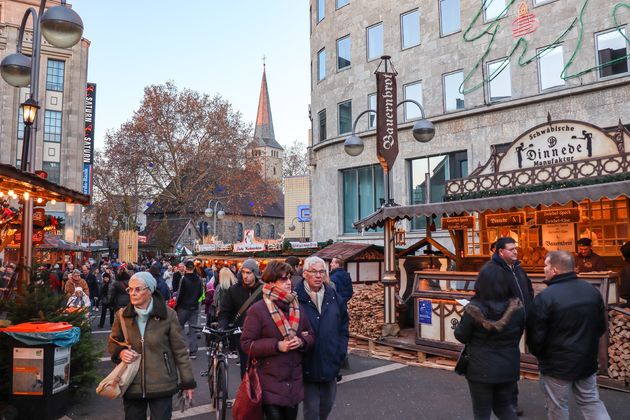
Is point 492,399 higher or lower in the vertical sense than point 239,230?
lower

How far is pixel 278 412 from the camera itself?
14.4 feet

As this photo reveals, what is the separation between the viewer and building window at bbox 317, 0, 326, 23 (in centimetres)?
2758

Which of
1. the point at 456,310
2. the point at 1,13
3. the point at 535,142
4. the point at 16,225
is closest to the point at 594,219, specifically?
the point at 535,142

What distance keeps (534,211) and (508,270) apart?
8951mm

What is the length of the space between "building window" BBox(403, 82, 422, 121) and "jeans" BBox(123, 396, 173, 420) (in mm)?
20213

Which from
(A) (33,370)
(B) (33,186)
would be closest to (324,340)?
(A) (33,370)

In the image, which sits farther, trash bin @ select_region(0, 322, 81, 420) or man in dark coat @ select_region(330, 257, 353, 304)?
man in dark coat @ select_region(330, 257, 353, 304)

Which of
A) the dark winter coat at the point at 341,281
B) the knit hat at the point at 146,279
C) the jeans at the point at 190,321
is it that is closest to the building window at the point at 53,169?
the jeans at the point at 190,321

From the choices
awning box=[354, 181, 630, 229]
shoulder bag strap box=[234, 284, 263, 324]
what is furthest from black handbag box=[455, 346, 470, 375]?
awning box=[354, 181, 630, 229]

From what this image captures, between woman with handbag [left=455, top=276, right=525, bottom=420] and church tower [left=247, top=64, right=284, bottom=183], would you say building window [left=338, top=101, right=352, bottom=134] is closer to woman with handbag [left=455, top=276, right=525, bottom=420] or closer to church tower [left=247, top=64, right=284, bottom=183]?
woman with handbag [left=455, top=276, right=525, bottom=420]

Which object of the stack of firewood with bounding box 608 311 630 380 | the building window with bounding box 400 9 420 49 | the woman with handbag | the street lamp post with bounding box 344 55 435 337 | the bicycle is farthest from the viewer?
the building window with bounding box 400 9 420 49

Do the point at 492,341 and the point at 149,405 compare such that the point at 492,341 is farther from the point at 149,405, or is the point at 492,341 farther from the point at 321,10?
the point at 321,10

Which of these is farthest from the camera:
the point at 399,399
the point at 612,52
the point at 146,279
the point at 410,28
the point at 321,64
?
the point at 321,64

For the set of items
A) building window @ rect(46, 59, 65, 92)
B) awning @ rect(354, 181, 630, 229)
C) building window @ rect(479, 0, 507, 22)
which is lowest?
awning @ rect(354, 181, 630, 229)
